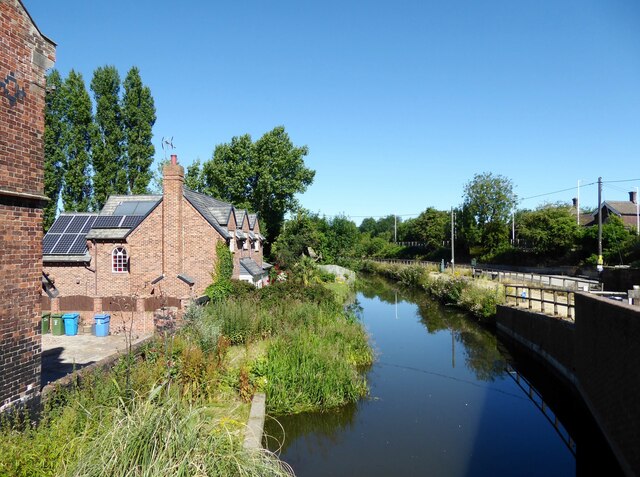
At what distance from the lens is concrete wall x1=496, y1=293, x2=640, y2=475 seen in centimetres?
773

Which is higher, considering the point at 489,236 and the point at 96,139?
the point at 96,139

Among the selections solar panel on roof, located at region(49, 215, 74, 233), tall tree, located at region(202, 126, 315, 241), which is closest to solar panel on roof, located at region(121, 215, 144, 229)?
solar panel on roof, located at region(49, 215, 74, 233)

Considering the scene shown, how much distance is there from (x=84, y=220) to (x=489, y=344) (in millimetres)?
21561

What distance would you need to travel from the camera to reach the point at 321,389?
37.1ft

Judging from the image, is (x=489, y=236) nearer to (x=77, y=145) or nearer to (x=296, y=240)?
(x=296, y=240)

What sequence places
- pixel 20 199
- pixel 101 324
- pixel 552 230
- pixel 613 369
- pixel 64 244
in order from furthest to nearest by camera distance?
pixel 552 230, pixel 64 244, pixel 101 324, pixel 613 369, pixel 20 199

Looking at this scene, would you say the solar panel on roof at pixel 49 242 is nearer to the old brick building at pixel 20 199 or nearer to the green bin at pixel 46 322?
the green bin at pixel 46 322

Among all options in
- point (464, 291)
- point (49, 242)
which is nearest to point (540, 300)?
point (464, 291)

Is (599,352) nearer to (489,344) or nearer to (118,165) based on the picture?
(489,344)

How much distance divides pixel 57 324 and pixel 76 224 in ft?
24.6

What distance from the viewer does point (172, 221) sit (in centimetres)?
2031

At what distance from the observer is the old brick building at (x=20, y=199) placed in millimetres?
6984

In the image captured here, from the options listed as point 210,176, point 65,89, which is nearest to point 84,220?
point 65,89

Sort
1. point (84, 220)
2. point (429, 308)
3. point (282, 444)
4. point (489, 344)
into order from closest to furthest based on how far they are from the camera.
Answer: point (282, 444)
point (489, 344)
point (84, 220)
point (429, 308)
